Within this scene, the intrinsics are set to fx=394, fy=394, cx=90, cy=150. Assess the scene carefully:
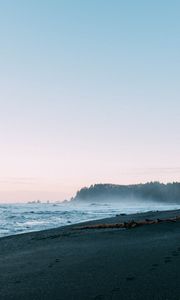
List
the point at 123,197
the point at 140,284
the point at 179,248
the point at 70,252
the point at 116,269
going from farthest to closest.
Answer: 1. the point at 123,197
2. the point at 70,252
3. the point at 179,248
4. the point at 116,269
5. the point at 140,284

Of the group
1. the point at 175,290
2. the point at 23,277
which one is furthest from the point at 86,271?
the point at 175,290

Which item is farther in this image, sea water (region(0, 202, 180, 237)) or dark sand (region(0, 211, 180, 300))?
sea water (region(0, 202, 180, 237))

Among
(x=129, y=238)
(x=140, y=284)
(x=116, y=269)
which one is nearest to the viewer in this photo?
(x=140, y=284)

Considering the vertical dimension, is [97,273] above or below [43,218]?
below

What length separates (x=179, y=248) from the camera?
8.39 m

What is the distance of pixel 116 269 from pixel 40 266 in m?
1.84

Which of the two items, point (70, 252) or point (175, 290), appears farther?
point (70, 252)

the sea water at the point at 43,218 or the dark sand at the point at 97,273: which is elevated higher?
the sea water at the point at 43,218

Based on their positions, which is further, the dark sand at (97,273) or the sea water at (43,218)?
the sea water at (43,218)

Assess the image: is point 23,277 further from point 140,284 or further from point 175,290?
point 175,290

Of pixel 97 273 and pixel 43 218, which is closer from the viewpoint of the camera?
pixel 97 273

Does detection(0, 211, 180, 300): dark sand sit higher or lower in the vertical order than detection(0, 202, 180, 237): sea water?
lower

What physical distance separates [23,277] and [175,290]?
2853 millimetres

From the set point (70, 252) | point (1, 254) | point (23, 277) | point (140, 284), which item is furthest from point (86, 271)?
point (1, 254)
